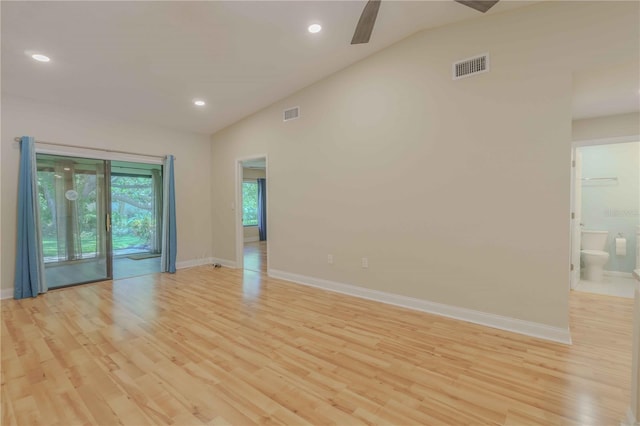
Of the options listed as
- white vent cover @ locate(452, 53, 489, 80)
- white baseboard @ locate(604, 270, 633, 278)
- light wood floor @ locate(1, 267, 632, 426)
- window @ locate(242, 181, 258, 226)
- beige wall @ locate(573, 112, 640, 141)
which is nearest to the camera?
light wood floor @ locate(1, 267, 632, 426)

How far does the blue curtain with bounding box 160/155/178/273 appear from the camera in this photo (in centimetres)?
571

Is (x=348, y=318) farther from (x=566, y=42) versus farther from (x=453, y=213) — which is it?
(x=566, y=42)

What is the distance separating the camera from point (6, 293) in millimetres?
4125

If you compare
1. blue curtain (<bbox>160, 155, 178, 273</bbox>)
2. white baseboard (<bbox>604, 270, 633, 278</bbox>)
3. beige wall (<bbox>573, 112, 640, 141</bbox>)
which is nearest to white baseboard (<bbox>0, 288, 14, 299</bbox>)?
blue curtain (<bbox>160, 155, 178, 273</bbox>)

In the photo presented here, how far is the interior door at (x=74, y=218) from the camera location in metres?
4.53

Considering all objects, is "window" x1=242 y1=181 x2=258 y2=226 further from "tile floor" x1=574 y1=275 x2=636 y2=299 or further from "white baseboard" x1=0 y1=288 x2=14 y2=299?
"tile floor" x1=574 y1=275 x2=636 y2=299

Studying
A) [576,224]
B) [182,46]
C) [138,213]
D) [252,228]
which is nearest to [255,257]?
[138,213]

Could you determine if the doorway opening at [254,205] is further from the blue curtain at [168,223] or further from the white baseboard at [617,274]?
the white baseboard at [617,274]

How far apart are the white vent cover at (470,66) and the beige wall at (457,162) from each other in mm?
65

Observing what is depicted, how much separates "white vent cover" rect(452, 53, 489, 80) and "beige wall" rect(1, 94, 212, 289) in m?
5.24

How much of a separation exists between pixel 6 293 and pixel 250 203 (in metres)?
6.56

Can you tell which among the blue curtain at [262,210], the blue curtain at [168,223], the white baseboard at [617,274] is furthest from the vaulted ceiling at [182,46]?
the blue curtain at [262,210]

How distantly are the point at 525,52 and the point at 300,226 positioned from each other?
11.7 feet

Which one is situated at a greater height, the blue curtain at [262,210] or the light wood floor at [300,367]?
the blue curtain at [262,210]
